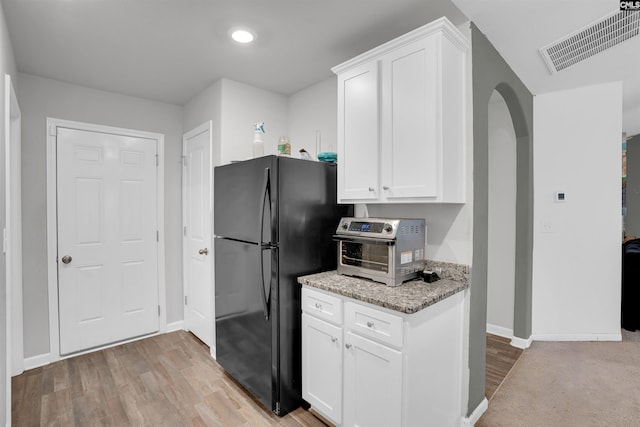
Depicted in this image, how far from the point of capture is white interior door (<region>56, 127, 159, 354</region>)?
2.90 metres

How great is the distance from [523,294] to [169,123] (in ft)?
13.4

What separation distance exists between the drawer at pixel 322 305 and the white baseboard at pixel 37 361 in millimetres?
2555

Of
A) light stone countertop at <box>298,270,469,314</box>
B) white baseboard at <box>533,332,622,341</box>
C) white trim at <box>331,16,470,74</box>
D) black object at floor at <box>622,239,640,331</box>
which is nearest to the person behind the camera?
light stone countertop at <box>298,270,469,314</box>

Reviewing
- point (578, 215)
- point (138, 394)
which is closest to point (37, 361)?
point (138, 394)

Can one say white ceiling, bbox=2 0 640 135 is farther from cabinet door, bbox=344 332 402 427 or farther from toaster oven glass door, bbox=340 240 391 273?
cabinet door, bbox=344 332 402 427

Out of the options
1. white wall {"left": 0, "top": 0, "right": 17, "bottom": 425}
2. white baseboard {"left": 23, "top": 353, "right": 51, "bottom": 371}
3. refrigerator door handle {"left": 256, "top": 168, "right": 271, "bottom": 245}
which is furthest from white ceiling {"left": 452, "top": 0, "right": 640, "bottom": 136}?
white baseboard {"left": 23, "top": 353, "right": 51, "bottom": 371}

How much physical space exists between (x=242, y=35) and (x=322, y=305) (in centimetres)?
186

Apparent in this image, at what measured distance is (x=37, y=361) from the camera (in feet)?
9.01

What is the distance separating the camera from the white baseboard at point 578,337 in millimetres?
3129

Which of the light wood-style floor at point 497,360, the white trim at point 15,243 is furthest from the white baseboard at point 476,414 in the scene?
the white trim at point 15,243

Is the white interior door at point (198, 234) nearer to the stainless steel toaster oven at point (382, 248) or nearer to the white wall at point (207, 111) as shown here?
the white wall at point (207, 111)

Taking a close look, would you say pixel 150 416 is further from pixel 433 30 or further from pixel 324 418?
pixel 433 30

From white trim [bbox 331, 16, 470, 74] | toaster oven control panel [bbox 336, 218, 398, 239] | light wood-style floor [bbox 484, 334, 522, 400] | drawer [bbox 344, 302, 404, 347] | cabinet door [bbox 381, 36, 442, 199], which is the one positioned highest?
white trim [bbox 331, 16, 470, 74]

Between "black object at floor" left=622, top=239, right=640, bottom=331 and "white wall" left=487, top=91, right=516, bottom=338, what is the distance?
142 centimetres
